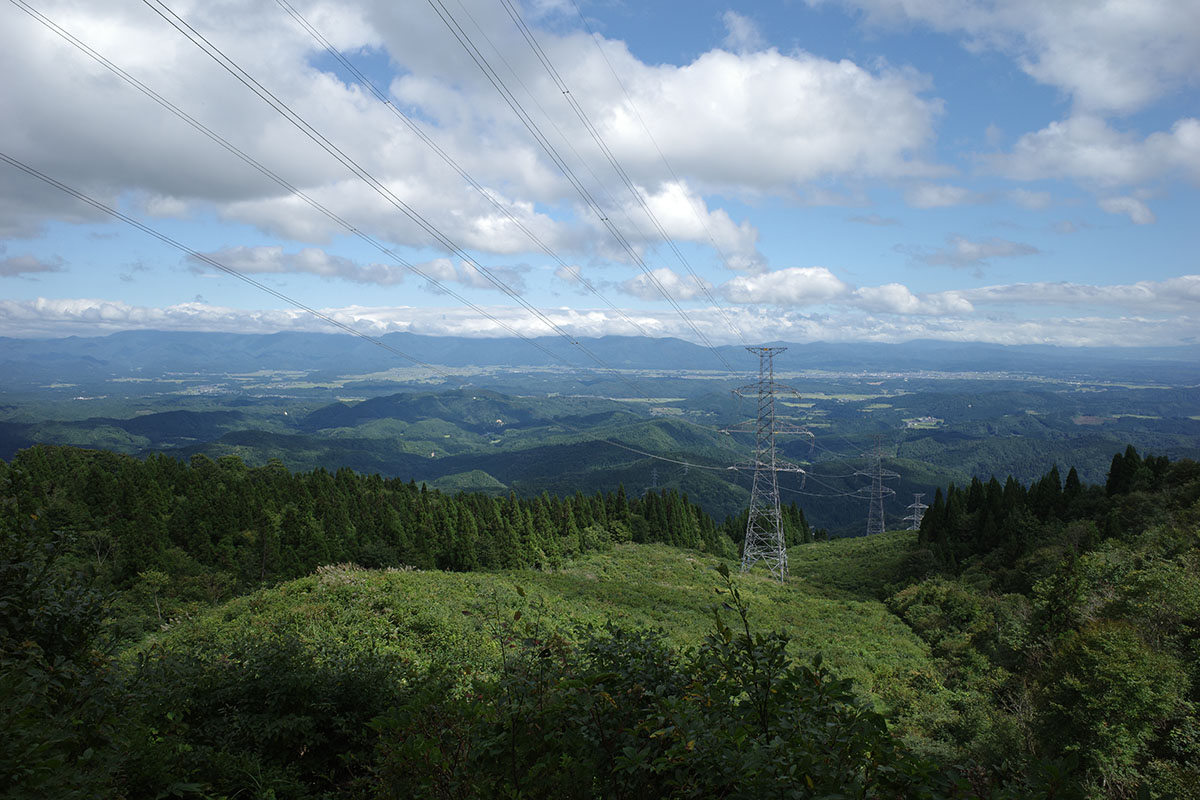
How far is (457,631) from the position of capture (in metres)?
15.2

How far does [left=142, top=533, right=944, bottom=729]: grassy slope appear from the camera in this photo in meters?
13.8

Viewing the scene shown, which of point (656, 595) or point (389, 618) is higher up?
point (389, 618)

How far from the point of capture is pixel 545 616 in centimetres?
1875

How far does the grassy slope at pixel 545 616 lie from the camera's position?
13.8 meters

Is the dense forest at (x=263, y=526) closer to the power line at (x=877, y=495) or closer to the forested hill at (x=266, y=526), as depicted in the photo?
the forested hill at (x=266, y=526)

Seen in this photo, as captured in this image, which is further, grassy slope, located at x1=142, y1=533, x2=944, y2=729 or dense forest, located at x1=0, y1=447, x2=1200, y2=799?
grassy slope, located at x1=142, y1=533, x2=944, y2=729

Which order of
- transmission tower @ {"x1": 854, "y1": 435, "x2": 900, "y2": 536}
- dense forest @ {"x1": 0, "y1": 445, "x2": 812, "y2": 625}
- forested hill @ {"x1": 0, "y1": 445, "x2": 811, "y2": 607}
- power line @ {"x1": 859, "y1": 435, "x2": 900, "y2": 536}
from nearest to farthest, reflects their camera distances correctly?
dense forest @ {"x1": 0, "y1": 445, "x2": 812, "y2": 625} → forested hill @ {"x1": 0, "y1": 445, "x2": 811, "y2": 607} → transmission tower @ {"x1": 854, "y1": 435, "x2": 900, "y2": 536} → power line @ {"x1": 859, "y1": 435, "x2": 900, "y2": 536}

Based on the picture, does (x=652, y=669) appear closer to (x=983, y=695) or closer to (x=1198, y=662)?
(x=1198, y=662)

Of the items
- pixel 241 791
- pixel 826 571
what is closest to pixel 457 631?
pixel 241 791

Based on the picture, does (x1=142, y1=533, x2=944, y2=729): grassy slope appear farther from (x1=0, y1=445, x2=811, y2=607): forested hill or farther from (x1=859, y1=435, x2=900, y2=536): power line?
(x1=859, y1=435, x2=900, y2=536): power line

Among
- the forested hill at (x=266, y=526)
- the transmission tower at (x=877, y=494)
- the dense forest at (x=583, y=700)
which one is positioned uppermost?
the dense forest at (x=583, y=700)

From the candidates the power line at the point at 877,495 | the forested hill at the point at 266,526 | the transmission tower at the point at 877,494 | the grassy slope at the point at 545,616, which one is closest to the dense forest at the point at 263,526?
the forested hill at the point at 266,526

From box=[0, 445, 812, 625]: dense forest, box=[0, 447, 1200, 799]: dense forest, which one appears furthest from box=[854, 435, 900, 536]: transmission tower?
box=[0, 447, 1200, 799]: dense forest

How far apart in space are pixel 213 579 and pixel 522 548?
22806mm
